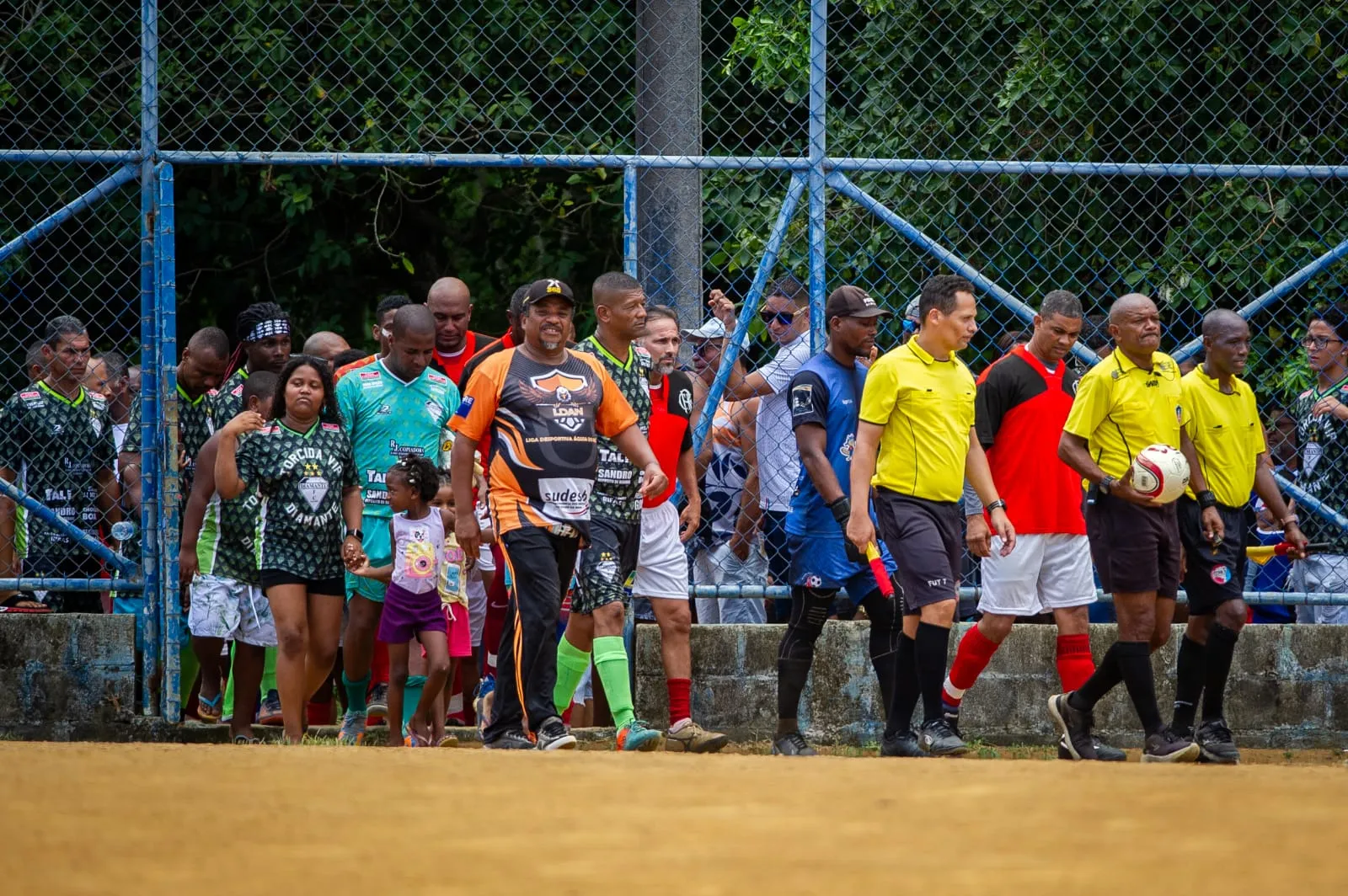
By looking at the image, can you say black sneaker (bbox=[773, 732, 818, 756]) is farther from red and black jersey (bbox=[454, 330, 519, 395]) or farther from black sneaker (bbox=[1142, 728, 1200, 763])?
red and black jersey (bbox=[454, 330, 519, 395])

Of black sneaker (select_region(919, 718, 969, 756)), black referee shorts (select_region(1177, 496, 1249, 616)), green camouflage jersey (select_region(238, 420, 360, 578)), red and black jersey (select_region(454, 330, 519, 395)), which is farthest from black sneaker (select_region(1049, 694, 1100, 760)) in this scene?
green camouflage jersey (select_region(238, 420, 360, 578))

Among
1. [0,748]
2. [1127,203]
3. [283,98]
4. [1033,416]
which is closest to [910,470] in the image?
[1033,416]

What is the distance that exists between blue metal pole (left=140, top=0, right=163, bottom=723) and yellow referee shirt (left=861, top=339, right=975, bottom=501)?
3.14 m

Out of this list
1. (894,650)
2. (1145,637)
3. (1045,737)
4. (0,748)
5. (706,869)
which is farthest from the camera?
(1045,737)

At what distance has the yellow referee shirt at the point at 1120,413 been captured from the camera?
7.50 metres

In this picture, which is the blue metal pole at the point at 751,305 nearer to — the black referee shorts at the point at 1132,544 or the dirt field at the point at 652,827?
the black referee shorts at the point at 1132,544

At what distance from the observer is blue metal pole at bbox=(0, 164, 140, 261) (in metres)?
7.77

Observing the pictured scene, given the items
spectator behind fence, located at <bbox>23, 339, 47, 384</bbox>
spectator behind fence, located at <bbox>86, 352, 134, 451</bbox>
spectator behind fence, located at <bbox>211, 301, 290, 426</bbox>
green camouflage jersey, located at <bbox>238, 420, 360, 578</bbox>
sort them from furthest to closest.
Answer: spectator behind fence, located at <bbox>86, 352, 134, 451</bbox> < spectator behind fence, located at <bbox>23, 339, 47, 384</bbox> < spectator behind fence, located at <bbox>211, 301, 290, 426</bbox> < green camouflage jersey, located at <bbox>238, 420, 360, 578</bbox>

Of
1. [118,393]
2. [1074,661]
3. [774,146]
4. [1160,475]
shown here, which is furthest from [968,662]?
[118,393]

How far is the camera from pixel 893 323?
896 centimetres

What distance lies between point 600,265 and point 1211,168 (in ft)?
15.1

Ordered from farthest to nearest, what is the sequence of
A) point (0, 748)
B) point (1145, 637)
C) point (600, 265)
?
point (600, 265) < point (1145, 637) < point (0, 748)

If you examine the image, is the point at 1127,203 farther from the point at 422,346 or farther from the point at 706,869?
the point at 706,869

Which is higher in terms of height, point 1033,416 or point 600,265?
point 600,265
